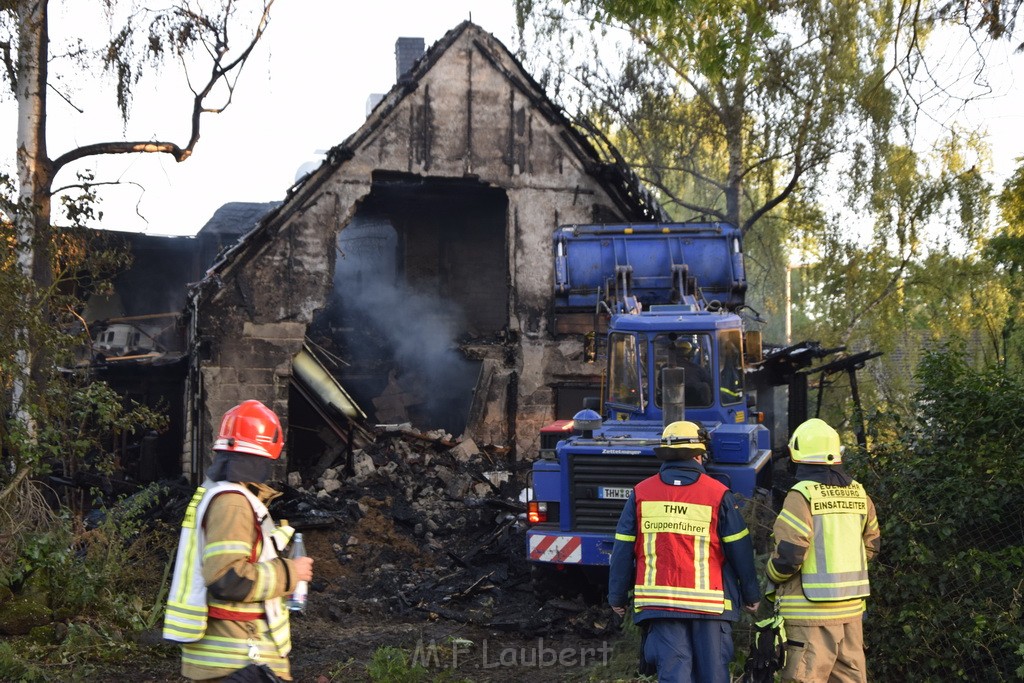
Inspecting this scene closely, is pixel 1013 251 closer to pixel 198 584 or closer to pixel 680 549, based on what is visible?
pixel 680 549

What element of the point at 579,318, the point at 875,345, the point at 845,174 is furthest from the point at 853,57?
the point at 579,318

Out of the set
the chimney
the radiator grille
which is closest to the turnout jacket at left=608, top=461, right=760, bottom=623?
the radiator grille

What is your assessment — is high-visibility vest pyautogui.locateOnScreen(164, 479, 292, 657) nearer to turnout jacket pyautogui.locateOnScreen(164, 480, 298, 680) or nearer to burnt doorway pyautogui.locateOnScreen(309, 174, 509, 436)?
turnout jacket pyautogui.locateOnScreen(164, 480, 298, 680)

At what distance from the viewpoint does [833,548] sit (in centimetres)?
541

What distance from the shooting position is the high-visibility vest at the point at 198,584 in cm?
400

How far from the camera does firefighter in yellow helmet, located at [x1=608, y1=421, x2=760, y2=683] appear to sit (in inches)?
209

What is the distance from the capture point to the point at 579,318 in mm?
17094

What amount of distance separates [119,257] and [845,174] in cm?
1721

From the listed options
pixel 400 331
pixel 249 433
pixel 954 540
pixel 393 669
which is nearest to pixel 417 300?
pixel 400 331

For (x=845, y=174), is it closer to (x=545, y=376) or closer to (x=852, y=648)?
(x=545, y=376)

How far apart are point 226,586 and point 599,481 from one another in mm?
5588

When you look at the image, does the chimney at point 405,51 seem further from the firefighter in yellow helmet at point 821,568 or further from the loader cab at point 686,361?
the firefighter in yellow helmet at point 821,568

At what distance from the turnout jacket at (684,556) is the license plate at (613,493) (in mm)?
3518

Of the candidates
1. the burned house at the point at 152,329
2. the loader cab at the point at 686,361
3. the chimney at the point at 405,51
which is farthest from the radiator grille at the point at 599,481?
the chimney at the point at 405,51
